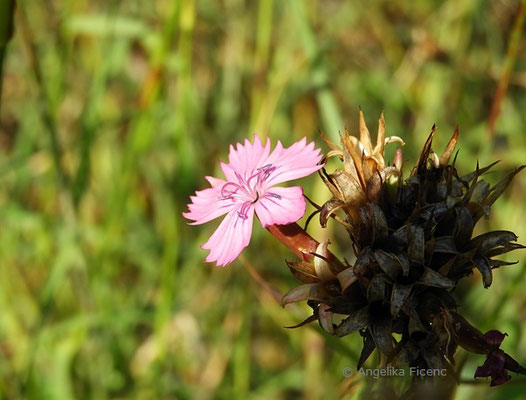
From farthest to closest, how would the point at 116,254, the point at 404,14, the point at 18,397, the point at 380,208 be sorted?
the point at 404,14, the point at 116,254, the point at 18,397, the point at 380,208

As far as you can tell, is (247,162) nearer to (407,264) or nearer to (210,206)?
(210,206)

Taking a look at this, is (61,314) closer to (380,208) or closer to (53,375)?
(53,375)

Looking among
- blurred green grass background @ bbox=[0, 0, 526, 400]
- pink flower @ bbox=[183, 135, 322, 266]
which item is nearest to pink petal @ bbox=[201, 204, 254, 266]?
pink flower @ bbox=[183, 135, 322, 266]

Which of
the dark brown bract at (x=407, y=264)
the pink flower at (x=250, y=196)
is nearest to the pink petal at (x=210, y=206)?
the pink flower at (x=250, y=196)

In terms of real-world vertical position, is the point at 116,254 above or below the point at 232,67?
below

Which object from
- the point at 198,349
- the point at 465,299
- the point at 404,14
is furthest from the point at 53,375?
the point at 404,14

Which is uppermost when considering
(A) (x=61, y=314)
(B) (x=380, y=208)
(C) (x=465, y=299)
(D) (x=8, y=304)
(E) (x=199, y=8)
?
(E) (x=199, y=8)

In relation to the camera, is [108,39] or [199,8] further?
[199,8]

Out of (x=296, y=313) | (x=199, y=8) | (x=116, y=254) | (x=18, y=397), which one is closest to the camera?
(x=296, y=313)
